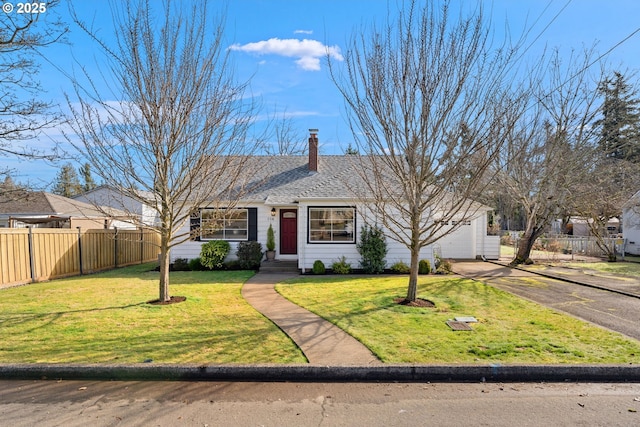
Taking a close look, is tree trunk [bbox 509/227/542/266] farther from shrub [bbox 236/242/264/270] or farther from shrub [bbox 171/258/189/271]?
shrub [bbox 171/258/189/271]

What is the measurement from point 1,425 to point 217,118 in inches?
236

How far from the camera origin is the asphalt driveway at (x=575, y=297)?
6.99 m

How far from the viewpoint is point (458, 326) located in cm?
638

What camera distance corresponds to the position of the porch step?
14.0 meters

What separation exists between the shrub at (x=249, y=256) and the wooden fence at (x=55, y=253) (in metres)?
3.25

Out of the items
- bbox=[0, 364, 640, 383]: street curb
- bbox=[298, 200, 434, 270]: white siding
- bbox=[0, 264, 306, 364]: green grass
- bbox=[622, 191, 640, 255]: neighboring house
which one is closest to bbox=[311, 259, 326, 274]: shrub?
bbox=[298, 200, 434, 270]: white siding

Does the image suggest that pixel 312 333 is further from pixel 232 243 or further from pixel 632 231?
pixel 632 231

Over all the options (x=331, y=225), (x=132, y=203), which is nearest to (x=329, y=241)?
(x=331, y=225)

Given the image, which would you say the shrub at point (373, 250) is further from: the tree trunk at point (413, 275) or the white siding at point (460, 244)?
the white siding at point (460, 244)

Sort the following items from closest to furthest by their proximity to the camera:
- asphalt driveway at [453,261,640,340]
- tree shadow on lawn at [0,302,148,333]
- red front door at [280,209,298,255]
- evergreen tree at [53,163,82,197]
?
tree shadow on lawn at [0,302,148,333] < asphalt driveway at [453,261,640,340] < red front door at [280,209,298,255] < evergreen tree at [53,163,82,197]

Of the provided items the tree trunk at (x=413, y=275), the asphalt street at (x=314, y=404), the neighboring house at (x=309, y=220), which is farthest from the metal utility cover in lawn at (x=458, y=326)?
the neighboring house at (x=309, y=220)

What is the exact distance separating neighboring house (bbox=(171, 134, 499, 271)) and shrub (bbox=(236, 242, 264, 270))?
0.57m

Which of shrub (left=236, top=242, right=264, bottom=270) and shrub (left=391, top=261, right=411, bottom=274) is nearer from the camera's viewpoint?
shrub (left=391, top=261, right=411, bottom=274)

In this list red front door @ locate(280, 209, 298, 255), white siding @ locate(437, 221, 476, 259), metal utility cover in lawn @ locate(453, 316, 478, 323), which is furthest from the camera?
white siding @ locate(437, 221, 476, 259)
